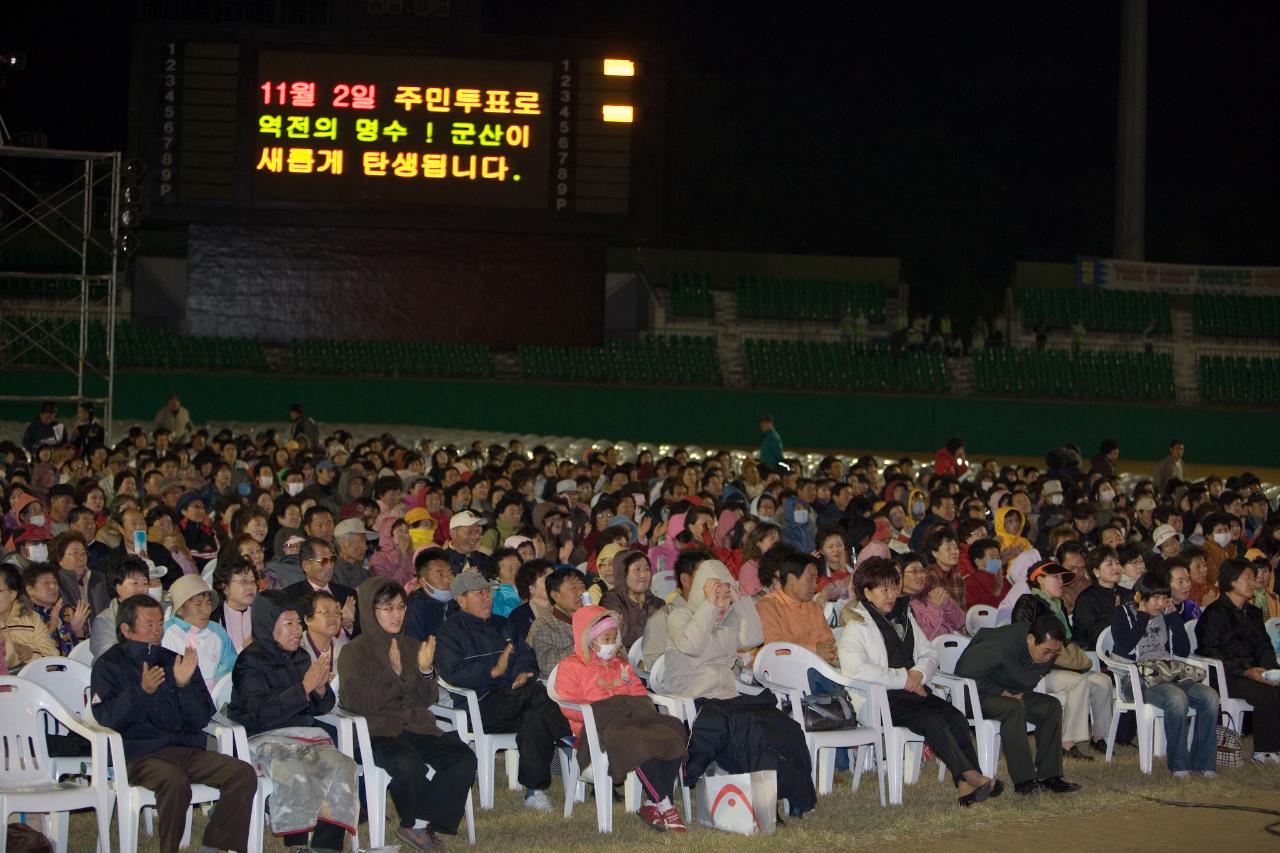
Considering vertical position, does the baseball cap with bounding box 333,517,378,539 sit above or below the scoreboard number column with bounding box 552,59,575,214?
below

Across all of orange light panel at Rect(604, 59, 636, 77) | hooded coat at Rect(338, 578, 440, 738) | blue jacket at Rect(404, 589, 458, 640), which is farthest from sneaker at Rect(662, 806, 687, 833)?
orange light panel at Rect(604, 59, 636, 77)

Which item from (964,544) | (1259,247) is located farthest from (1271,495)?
(1259,247)

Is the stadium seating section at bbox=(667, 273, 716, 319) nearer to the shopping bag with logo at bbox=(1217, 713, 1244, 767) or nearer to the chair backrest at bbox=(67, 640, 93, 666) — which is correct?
the shopping bag with logo at bbox=(1217, 713, 1244, 767)

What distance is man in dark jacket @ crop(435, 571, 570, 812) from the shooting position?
24.5 ft

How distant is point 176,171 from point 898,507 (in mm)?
16206

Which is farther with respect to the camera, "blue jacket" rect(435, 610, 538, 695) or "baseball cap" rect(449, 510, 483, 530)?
"baseball cap" rect(449, 510, 483, 530)

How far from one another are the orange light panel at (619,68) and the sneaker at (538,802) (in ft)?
61.1

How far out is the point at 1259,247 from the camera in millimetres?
51875

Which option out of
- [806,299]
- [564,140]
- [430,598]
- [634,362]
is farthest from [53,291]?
[430,598]

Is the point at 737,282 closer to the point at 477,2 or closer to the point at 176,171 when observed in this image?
the point at 477,2

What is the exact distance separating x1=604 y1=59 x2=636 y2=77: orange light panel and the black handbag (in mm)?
18346

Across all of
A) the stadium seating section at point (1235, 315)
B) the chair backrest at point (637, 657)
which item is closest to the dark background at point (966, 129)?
the stadium seating section at point (1235, 315)

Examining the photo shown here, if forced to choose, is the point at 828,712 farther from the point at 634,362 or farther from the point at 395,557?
the point at 634,362

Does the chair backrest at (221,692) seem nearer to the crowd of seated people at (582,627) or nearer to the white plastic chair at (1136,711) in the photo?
the crowd of seated people at (582,627)
